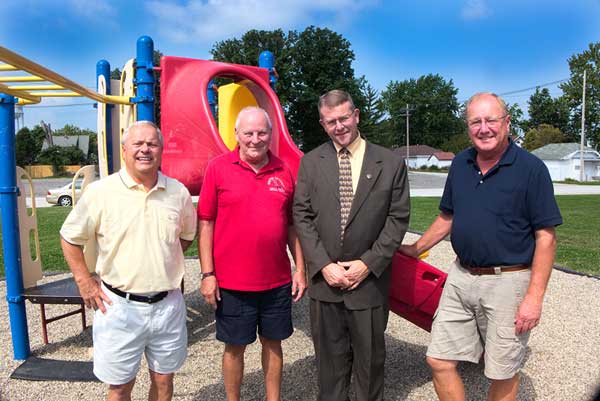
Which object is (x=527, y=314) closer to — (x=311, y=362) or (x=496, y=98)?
(x=496, y=98)

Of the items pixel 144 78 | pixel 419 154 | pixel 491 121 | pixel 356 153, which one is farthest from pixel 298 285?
pixel 419 154

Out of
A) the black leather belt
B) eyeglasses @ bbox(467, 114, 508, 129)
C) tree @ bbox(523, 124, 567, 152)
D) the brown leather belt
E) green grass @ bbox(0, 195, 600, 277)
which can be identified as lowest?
green grass @ bbox(0, 195, 600, 277)

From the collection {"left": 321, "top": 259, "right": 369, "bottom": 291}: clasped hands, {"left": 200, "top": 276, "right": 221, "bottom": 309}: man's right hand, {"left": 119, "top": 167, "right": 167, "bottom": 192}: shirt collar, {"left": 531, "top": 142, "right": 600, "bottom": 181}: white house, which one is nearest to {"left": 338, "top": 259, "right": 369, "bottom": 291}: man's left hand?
{"left": 321, "top": 259, "right": 369, "bottom": 291}: clasped hands

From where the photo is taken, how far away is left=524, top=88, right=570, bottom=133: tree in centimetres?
6450

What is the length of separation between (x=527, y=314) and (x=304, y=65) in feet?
116

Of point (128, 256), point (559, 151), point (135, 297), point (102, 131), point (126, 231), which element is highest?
point (102, 131)

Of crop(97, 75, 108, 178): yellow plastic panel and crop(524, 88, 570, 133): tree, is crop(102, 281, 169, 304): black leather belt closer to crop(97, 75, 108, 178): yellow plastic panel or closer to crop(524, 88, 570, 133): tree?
crop(97, 75, 108, 178): yellow plastic panel

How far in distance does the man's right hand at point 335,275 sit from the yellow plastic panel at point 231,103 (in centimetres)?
266

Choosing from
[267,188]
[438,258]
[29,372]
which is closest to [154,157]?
[267,188]

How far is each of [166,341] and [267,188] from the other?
1.01 m

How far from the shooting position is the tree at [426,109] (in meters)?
82.2

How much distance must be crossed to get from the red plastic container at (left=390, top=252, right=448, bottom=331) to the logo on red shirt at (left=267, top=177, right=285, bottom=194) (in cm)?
95

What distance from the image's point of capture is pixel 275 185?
2.81 metres

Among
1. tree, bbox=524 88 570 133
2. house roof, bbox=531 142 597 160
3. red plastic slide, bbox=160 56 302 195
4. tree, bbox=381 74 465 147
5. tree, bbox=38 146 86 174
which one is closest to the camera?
red plastic slide, bbox=160 56 302 195
